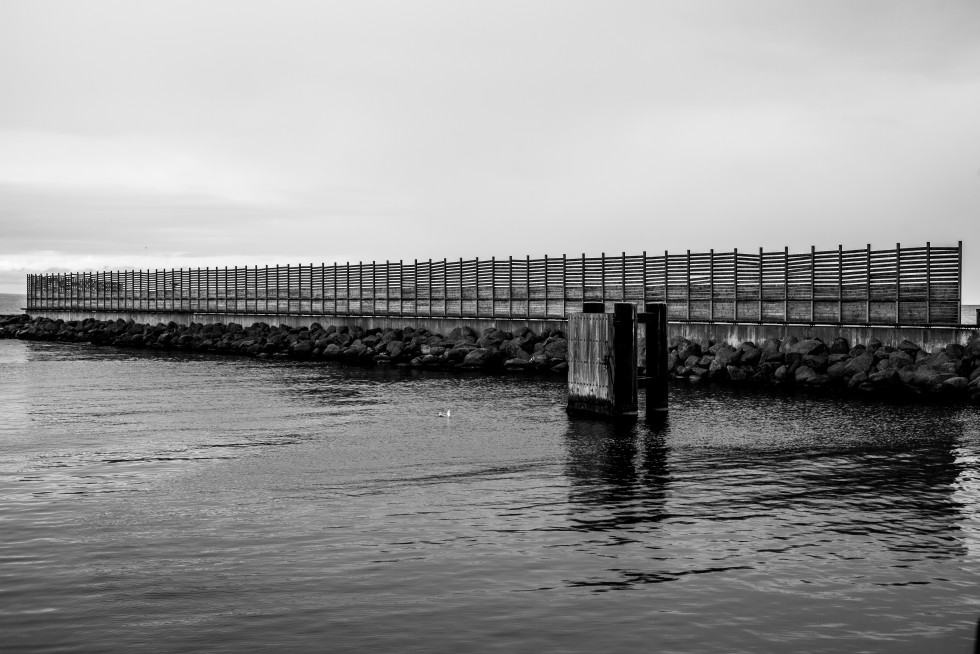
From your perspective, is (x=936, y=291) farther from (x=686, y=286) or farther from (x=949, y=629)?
(x=949, y=629)

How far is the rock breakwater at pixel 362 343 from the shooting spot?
159 ft

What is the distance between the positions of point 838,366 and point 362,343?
28185mm

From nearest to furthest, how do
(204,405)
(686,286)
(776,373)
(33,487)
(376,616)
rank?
(376,616), (33,487), (204,405), (776,373), (686,286)

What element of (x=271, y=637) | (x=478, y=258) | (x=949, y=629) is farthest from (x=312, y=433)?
(x=478, y=258)

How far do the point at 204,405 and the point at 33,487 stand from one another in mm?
14709

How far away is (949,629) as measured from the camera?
10688 millimetres

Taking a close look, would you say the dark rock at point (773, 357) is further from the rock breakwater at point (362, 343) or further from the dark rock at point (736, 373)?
the rock breakwater at point (362, 343)

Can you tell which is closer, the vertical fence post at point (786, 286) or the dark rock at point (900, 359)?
the dark rock at point (900, 359)

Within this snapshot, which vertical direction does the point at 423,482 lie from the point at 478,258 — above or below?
below

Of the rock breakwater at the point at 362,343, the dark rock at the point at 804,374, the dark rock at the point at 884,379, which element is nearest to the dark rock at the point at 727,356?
the dark rock at the point at 804,374

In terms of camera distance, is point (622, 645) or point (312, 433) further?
point (312, 433)

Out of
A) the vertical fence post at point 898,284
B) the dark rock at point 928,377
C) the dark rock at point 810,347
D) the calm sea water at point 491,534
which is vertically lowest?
the calm sea water at point 491,534

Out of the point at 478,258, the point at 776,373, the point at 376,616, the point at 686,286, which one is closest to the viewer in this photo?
the point at 376,616

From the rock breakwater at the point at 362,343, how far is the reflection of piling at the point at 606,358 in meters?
16.7
